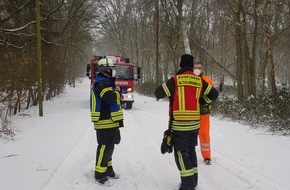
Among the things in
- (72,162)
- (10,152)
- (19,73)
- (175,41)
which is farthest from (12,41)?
(175,41)

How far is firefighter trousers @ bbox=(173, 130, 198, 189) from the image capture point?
213 inches

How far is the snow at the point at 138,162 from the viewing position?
5.92 m

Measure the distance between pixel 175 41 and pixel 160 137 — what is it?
19.2m

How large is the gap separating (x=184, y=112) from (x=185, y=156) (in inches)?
27.1

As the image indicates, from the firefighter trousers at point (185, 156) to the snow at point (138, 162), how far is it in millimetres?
418

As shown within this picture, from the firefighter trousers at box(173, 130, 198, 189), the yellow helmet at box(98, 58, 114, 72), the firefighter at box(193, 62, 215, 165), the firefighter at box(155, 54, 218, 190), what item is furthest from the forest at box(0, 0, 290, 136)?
the yellow helmet at box(98, 58, 114, 72)

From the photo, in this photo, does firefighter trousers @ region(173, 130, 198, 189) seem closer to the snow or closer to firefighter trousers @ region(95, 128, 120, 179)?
the snow

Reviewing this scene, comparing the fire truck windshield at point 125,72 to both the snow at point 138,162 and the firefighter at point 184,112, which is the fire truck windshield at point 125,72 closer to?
the snow at point 138,162

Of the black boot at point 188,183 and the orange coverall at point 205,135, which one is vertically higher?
the orange coverall at point 205,135

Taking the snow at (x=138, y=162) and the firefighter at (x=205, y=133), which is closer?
the snow at (x=138, y=162)

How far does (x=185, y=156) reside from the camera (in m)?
5.48

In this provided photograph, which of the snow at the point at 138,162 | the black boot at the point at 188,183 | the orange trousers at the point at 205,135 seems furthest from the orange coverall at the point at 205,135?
the black boot at the point at 188,183

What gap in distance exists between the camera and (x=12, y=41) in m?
17.1

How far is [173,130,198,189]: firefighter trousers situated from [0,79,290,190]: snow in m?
0.42
